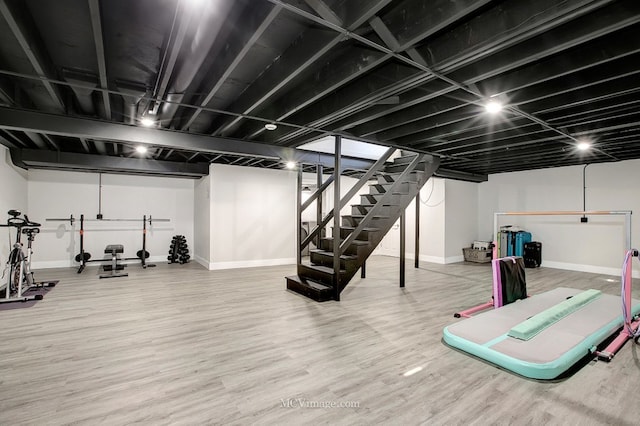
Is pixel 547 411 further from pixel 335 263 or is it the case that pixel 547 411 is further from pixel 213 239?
pixel 213 239

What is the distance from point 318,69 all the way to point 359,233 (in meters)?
2.92

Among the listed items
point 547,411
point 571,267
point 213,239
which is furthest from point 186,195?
point 571,267

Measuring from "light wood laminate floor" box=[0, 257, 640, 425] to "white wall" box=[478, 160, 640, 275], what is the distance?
4915 mm

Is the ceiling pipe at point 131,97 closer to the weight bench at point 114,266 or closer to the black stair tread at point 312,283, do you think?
the black stair tread at point 312,283

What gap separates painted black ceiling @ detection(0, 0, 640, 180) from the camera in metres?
2.20

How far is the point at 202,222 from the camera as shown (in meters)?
8.30

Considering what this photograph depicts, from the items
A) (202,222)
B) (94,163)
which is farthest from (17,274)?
(202,222)

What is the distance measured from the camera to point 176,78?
3303 mm

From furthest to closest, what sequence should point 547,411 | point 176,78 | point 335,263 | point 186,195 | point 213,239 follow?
1. point 186,195
2. point 213,239
3. point 335,263
4. point 176,78
5. point 547,411

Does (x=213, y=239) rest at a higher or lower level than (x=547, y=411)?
higher

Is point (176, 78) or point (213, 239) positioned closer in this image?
point (176, 78)

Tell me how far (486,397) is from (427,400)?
459mm

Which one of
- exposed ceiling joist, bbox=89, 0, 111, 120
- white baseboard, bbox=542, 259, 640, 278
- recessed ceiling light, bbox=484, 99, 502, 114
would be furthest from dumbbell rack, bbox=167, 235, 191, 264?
white baseboard, bbox=542, 259, 640, 278

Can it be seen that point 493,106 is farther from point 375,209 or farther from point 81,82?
point 81,82
